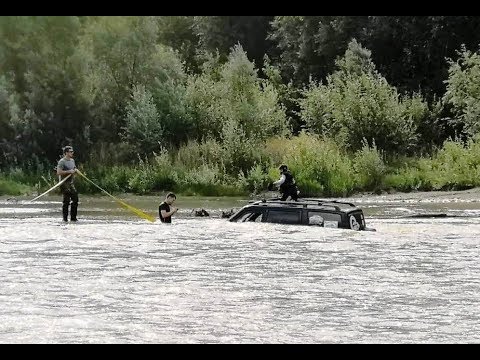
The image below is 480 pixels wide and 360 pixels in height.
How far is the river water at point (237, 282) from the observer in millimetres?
12312

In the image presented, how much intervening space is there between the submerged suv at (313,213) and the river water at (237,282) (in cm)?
32

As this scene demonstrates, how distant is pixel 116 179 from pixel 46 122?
7590mm

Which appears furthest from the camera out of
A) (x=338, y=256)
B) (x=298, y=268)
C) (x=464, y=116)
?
(x=464, y=116)

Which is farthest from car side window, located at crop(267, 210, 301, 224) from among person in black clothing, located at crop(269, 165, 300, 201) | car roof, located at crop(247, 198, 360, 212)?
person in black clothing, located at crop(269, 165, 300, 201)

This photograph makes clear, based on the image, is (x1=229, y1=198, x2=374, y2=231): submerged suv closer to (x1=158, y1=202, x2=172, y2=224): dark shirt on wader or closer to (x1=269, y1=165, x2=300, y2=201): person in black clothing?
(x1=269, y1=165, x2=300, y2=201): person in black clothing

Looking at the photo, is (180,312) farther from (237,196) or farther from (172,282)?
(237,196)

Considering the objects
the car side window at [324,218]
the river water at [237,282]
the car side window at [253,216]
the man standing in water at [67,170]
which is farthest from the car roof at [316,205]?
the man standing in water at [67,170]

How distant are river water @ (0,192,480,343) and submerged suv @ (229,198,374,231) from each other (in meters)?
0.32

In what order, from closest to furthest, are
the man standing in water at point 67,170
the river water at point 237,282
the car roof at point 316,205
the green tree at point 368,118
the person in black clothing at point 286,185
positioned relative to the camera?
1. the river water at point 237,282
2. the car roof at point 316,205
3. the man standing in water at point 67,170
4. the person in black clothing at point 286,185
5. the green tree at point 368,118

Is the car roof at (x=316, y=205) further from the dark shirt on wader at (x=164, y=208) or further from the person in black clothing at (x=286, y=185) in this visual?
the dark shirt on wader at (x=164, y=208)

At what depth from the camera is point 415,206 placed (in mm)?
35344

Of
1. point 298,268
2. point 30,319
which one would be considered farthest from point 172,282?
point 30,319

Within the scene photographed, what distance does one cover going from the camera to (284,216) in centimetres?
2512

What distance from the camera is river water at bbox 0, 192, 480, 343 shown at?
485 inches
